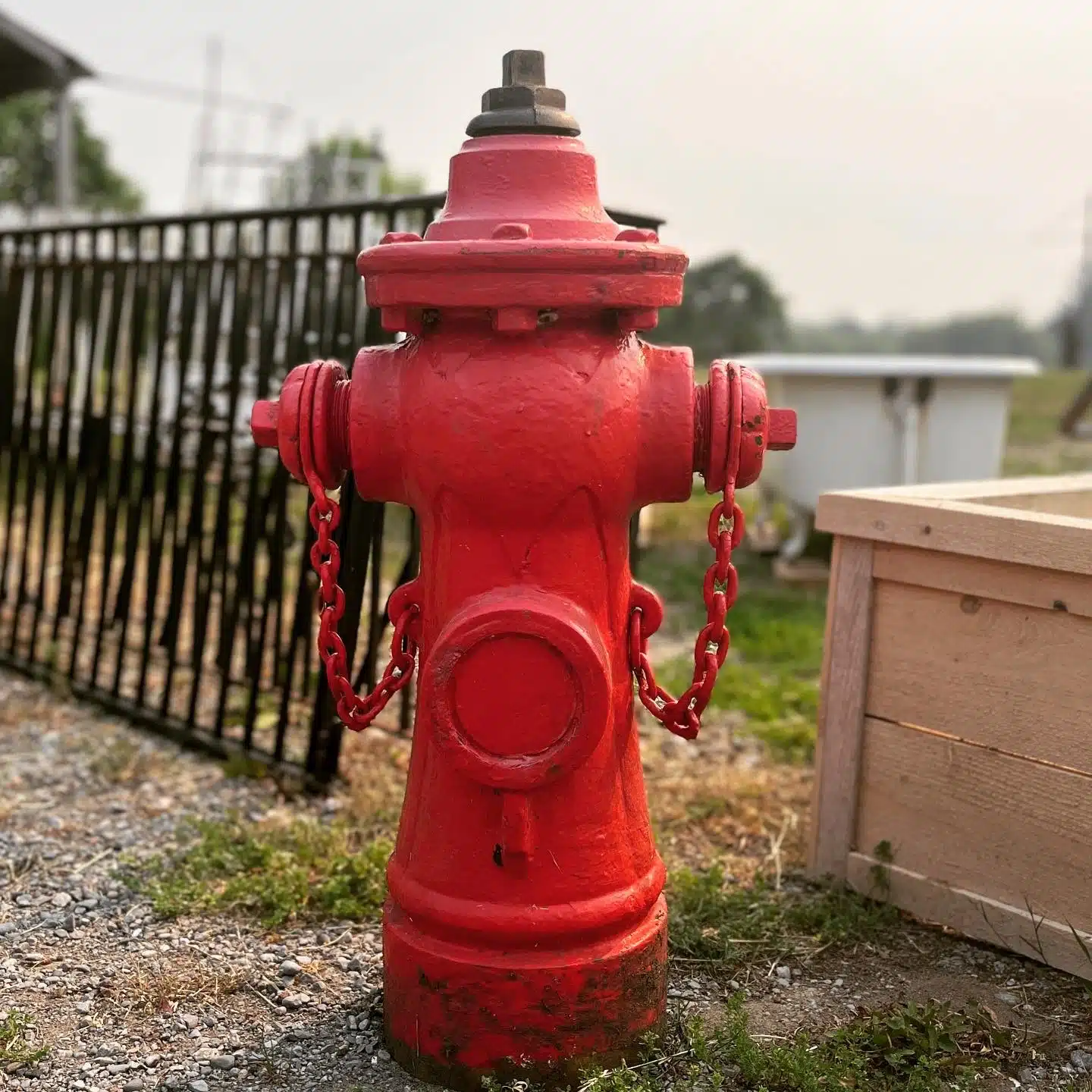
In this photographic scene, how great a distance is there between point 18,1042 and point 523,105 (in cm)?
187

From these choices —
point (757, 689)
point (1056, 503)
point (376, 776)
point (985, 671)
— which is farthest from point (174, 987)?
point (757, 689)

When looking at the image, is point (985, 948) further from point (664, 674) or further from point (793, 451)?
point (793, 451)

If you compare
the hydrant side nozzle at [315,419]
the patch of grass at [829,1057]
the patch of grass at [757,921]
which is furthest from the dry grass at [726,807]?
the hydrant side nozzle at [315,419]

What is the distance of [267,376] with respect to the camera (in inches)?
140

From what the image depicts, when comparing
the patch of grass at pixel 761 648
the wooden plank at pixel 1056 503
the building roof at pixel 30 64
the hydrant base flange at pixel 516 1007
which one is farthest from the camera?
the building roof at pixel 30 64

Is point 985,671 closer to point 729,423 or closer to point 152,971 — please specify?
point 729,423

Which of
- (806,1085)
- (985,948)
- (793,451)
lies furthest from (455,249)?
(793,451)

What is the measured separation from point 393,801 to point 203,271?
1891 millimetres

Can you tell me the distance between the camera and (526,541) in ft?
6.58

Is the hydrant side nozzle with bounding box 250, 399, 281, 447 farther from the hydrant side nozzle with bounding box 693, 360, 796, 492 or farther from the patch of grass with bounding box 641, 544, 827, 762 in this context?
the patch of grass with bounding box 641, 544, 827, 762

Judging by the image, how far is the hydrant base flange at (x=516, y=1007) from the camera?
205 centimetres

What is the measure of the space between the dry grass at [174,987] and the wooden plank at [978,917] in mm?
1387

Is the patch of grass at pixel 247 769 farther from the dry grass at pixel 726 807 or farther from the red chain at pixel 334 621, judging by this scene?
the red chain at pixel 334 621

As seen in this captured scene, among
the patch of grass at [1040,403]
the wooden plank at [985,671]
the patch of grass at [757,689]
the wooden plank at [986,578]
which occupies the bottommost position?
the patch of grass at [757,689]
